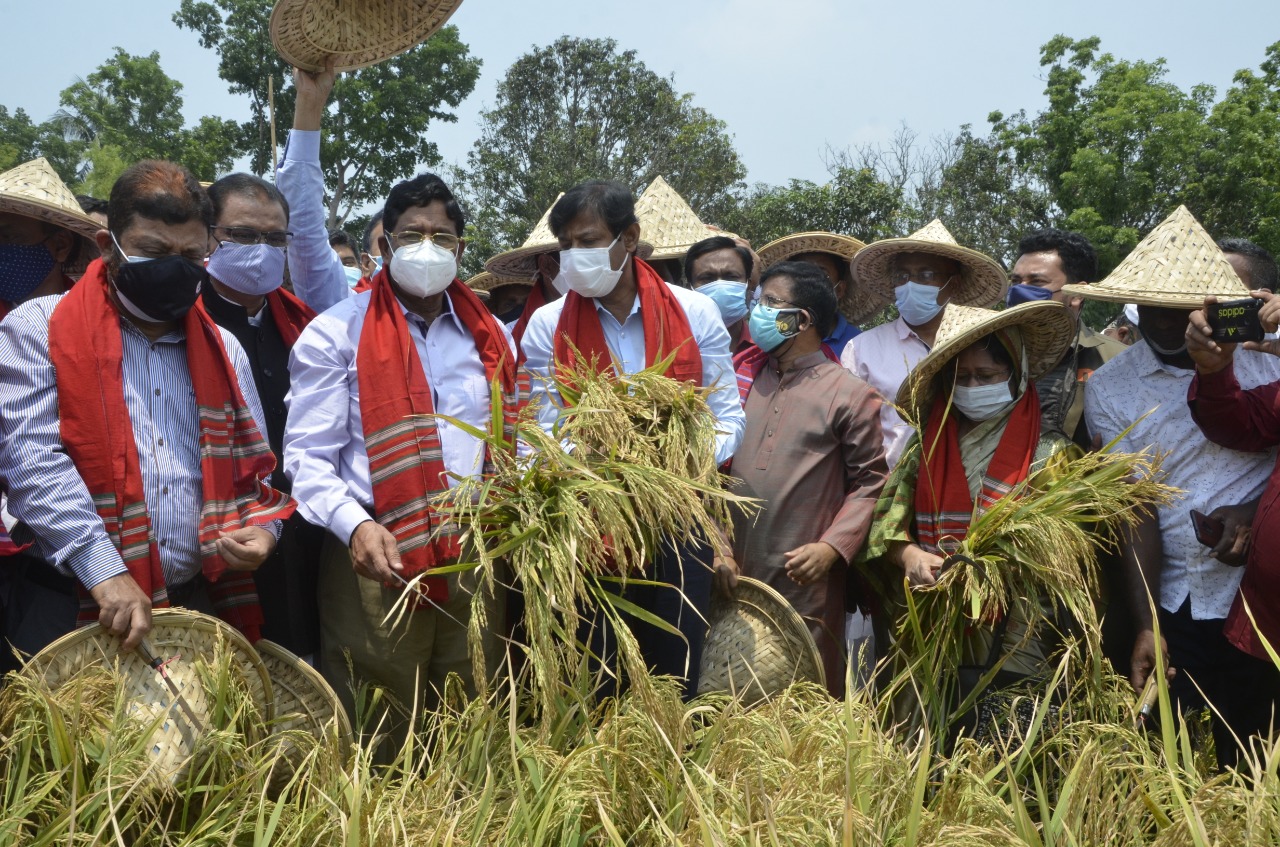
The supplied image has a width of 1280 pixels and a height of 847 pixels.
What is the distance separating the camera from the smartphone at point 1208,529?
3434mm

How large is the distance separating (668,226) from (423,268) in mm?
2934

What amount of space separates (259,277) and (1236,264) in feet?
11.7

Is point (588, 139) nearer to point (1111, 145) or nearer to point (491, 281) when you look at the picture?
point (1111, 145)

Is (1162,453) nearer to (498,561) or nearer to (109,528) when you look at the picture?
(498,561)

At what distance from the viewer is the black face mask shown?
2910 mm

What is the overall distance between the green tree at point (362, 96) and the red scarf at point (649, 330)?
18960 millimetres

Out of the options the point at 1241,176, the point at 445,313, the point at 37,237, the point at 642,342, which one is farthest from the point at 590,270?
the point at 1241,176

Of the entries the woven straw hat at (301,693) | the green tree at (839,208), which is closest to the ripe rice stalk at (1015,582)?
the woven straw hat at (301,693)

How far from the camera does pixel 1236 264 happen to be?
423 centimetres

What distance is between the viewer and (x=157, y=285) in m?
2.92

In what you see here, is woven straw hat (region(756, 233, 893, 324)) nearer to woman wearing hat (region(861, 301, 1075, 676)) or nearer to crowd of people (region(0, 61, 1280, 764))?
crowd of people (region(0, 61, 1280, 764))

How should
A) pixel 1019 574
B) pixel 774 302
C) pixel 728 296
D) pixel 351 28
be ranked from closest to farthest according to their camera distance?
pixel 1019 574
pixel 351 28
pixel 774 302
pixel 728 296

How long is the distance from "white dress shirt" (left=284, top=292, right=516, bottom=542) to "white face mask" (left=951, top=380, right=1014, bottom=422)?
1.50 metres

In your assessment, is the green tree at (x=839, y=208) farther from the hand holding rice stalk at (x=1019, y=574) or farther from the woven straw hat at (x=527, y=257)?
the hand holding rice stalk at (x=1019, y=574)
